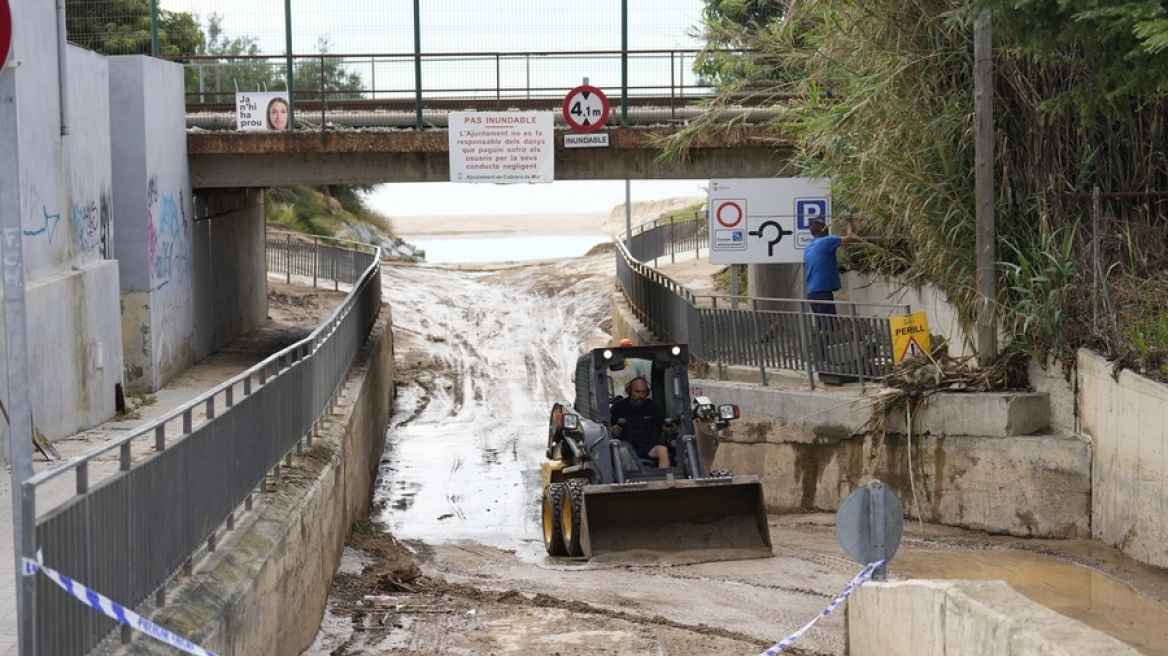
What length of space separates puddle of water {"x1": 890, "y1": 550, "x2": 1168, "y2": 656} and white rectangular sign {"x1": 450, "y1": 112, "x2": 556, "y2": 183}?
36.1ft

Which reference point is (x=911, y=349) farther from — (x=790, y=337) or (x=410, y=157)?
(x=410, y=157)

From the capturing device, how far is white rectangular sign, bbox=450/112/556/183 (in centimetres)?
2356

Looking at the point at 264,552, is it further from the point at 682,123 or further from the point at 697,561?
the point at 682,123

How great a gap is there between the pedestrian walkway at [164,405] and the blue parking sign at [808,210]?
7.89m

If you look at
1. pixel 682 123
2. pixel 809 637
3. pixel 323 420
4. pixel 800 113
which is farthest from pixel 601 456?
pixel 682 123

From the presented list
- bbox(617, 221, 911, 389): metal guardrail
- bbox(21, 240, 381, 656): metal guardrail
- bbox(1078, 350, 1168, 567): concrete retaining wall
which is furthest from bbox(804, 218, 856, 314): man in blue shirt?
bbox(21, 240, 381, 656): metal guardrail

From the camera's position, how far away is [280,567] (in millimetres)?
9570

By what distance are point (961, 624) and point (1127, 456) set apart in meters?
7.81

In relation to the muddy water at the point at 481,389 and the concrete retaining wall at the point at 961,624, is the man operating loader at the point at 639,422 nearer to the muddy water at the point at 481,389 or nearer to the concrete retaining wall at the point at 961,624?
the muddy water at the point at 481,389

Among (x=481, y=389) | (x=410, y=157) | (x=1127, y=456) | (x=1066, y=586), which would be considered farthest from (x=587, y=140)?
(x=1066, y=586)

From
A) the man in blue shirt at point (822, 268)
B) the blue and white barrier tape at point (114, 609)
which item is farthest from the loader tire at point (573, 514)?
the blue and white barrier tape at point (114, 609)

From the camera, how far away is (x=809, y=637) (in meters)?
11.0

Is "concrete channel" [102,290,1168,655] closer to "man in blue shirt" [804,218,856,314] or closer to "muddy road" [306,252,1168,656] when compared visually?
"muddy road" [306,252,1168,656]

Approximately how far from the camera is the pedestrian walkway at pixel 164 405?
9023 millimetres
